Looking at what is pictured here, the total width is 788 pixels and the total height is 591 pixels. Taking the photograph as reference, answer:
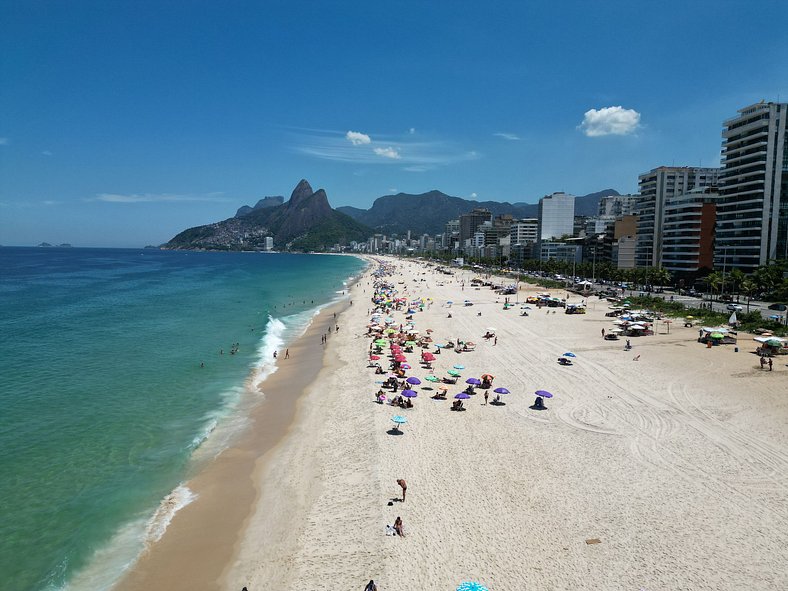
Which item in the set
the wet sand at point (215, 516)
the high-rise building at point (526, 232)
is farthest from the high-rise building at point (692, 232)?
the high-rise building at point (526, 232)

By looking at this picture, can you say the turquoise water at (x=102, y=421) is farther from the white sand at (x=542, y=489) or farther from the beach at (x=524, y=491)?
the white sand at (x=542, y=489)

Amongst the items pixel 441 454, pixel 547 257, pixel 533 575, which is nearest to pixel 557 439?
pixel 441 454

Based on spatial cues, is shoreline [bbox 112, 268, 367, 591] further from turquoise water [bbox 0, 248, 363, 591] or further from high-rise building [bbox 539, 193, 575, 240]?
high-rise building [bbox 539, 193, 575, 240]

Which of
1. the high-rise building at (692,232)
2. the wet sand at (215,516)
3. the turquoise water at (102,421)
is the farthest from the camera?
the high-rise building at (692,232)

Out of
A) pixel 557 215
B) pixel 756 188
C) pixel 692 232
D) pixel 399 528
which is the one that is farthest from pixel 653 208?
pixel 399 528

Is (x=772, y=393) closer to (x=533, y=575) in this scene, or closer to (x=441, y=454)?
(x=441, y=454)

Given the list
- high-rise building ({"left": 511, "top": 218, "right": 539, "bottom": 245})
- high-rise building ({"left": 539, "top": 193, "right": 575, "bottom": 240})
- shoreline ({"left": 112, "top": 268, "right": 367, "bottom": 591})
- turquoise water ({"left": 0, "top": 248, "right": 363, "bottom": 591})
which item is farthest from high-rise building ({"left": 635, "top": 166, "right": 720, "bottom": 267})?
shoreline ({"left": 112, "top": 268, "right": 367, "bottom": 591})
